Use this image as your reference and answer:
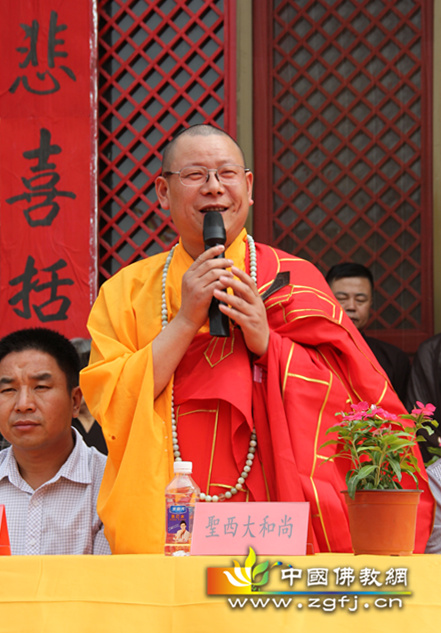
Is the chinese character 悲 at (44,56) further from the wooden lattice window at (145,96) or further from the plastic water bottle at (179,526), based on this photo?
the plastic water bottle at (179,526)

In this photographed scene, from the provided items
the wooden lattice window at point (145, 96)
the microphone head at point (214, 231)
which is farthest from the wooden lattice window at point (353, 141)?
the microphone head at point (214, 231)

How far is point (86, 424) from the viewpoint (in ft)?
→ 11.8

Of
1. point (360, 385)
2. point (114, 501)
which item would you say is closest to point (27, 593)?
point (114, 501)

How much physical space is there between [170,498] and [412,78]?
325 cm

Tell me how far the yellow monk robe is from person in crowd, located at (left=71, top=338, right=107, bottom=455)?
1.27 meters

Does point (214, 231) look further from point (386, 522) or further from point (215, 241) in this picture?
point (386, 522)

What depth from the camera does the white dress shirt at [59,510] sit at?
7.61 ft

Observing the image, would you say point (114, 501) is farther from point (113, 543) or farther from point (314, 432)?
point (314, 432)

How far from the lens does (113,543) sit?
198 cm

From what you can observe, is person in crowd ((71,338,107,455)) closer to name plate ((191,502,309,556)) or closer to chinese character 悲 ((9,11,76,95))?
chinese character 悲 ((9,11,76,95))

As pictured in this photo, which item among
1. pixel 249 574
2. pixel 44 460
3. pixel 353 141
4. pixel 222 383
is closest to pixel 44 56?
pixel 353 141

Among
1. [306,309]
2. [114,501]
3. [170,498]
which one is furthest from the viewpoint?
[306,309]

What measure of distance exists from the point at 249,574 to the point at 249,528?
115 millimetres

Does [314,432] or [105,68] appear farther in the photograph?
[105,68]
